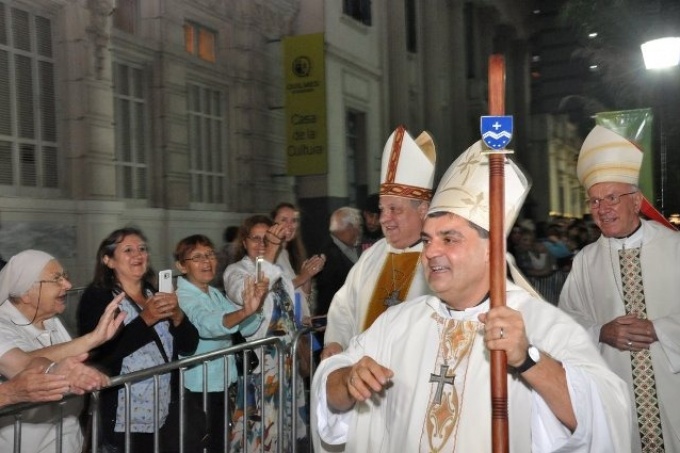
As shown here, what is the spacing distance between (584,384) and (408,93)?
29.4ft

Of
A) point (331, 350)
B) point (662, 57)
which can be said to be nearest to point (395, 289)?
point (331, 350)

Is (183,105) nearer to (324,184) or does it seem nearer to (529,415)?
(324,184)

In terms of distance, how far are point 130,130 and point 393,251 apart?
8.39 ft

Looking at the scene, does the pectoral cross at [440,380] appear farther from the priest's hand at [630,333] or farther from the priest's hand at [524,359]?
the priest's hand at [630,333]

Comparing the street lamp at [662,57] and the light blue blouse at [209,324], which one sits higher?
the street lamp at [662,57]

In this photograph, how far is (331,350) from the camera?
12.4 ft

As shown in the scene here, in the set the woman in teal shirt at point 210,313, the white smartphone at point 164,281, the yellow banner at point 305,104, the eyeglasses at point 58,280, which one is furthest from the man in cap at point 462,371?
the yellow banner at point 305,104

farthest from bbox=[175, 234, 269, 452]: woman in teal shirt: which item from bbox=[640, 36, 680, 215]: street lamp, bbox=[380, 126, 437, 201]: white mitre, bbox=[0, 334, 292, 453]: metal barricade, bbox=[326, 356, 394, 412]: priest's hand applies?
bbox=[640, 36, 680, 215]: street lamp

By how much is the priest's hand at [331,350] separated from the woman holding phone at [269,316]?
44cm

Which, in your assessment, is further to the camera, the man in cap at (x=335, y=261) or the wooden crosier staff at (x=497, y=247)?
the man in cap at (x=335, y=261)

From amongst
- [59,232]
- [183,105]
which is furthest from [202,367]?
[183,105]

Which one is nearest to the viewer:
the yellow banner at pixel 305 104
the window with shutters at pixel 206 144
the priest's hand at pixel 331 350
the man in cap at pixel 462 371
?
the man in cap at pixel 462 371

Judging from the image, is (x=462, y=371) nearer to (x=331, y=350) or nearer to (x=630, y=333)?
(x=331, y=350)

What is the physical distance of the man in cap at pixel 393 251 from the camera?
3.96m
